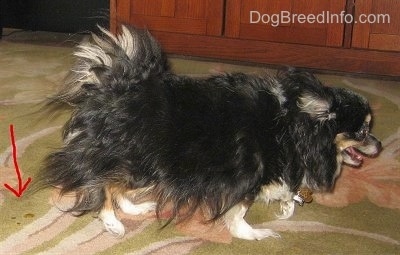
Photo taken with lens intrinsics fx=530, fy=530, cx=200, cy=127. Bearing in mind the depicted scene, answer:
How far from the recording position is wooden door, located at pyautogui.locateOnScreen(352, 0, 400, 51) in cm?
235

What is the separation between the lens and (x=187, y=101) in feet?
3.87

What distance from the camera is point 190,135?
1.15 metres

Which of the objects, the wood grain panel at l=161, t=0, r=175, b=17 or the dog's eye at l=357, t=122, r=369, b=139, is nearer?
the dog's eye at l=357, t=122, r=369, b=139

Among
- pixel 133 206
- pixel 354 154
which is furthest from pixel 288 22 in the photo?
pixel 133 206

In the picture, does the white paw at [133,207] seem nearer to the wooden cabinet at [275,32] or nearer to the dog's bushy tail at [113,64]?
the dog's bushy tail at [113,64]

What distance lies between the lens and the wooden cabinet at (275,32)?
7.85ft

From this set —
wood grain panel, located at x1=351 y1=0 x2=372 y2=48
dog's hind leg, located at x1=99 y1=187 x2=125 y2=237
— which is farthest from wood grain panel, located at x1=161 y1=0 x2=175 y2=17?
dog's hind leg, located at x1=99 y1=187 x2=125 y2=237

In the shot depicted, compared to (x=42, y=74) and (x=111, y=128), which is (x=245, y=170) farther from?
(x=42, y=74)

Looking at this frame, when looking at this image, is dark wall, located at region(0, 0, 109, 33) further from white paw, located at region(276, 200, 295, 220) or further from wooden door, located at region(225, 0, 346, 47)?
white paw, located at region(276, 200, 295, 220)

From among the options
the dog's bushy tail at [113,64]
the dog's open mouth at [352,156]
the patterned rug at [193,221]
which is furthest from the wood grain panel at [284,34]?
the dog's bushy tail at [113,64]

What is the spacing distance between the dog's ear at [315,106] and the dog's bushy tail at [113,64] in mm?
343

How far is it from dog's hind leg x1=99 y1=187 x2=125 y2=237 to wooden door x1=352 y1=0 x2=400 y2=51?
5.28 ft

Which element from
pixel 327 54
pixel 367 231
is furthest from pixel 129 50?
pixel 327 54

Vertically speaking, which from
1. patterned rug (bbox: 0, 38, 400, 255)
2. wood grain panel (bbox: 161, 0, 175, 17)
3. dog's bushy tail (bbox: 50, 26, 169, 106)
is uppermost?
wood grain panel (bbox: 161, 0, 175, 17)
